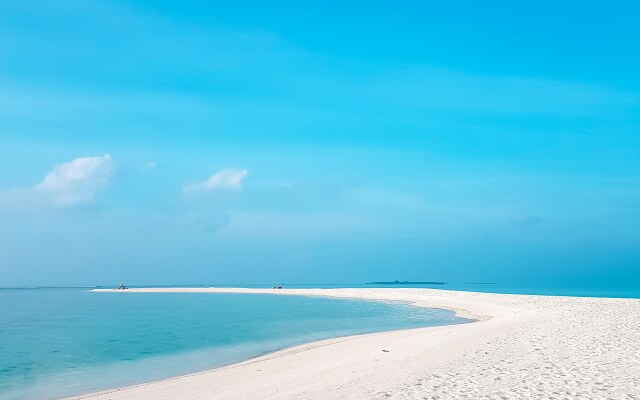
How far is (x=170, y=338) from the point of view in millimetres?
28016

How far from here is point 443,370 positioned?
13.5 meters

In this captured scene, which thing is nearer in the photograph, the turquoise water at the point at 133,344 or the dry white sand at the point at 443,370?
the dry white sand at the point at 443,370

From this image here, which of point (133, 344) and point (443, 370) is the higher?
point (443, 370)

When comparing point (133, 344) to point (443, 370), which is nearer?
point (443, 370)

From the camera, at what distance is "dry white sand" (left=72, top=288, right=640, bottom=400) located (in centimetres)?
1116

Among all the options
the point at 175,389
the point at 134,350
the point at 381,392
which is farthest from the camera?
the point at 134,350

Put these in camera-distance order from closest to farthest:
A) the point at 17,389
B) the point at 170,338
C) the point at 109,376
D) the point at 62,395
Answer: the point at 62,395 → the point at 17,389 → the point at 109,376 → the point at 170,338

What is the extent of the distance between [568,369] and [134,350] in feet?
57.9

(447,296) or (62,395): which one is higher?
(447,296)

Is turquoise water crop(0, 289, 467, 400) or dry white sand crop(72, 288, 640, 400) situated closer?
dry white sand crop(72, 288, 640, 400)

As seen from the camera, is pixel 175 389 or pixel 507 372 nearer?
pixel 507 372

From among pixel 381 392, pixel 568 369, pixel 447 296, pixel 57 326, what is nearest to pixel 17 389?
pixel 381 392

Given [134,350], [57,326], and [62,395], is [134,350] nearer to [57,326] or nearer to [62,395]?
[62,395]

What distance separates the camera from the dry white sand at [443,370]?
11.2m
